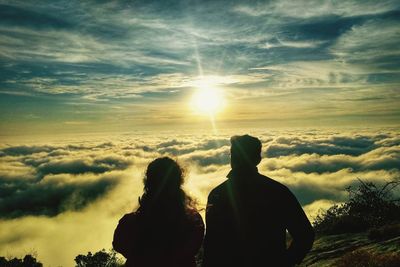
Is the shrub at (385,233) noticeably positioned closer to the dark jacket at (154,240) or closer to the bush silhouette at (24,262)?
the dark jacket at (154,240)

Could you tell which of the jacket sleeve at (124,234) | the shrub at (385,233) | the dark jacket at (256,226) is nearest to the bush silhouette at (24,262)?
the shrub at (385,233)

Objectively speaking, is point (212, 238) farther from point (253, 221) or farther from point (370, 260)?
point (370, 260)

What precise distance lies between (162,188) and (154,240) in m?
0.48

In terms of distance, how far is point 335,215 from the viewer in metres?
10.5

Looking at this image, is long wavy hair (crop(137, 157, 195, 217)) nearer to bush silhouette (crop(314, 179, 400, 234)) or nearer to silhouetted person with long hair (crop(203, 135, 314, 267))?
silhouetted person with long hair (crop(203, 135, 314, 267))

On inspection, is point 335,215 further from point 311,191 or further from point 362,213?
point 311,191

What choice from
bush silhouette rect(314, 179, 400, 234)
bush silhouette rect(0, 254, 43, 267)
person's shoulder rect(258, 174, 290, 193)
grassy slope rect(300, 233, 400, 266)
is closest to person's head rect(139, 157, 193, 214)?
person's shoulder rect(258, 174, 290, 193)

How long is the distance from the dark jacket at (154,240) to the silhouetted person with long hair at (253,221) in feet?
0.79

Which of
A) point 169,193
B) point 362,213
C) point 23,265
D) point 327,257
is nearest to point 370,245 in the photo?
point 327,257

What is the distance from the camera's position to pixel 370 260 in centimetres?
507

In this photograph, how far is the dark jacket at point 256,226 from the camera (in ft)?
10.4

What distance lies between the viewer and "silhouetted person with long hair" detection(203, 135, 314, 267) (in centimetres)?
318

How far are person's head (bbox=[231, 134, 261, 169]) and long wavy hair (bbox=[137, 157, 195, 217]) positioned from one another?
55 cm

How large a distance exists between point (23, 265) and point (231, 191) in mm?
21965
